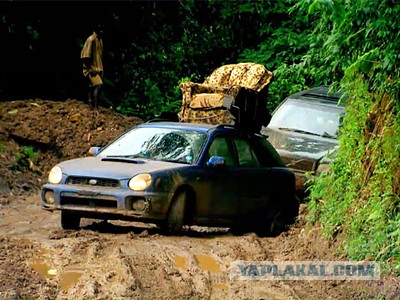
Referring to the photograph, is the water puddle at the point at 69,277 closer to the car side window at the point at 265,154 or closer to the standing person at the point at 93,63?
the car side window at the point at 265,154

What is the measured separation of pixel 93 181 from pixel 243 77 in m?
4.65

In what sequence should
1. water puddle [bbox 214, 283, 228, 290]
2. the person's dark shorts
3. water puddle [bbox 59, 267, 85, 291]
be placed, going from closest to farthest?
water puddle [bbox 59, 267, 85, 291], water puddle [bbox 214, 283, 228, 290], the person's dark shorts

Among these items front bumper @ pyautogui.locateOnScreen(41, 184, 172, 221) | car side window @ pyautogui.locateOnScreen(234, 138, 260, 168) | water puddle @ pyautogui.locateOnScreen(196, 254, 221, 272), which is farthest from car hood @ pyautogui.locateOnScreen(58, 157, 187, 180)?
water puddle @ pyautogui.locateOnScreen(196, 254, 221, 272)

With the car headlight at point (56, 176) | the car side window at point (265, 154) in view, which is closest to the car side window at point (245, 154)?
the car side window at point (265, 154)

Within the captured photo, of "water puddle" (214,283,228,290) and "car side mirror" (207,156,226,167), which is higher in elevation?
"car side mirror" (207,156,226,167)

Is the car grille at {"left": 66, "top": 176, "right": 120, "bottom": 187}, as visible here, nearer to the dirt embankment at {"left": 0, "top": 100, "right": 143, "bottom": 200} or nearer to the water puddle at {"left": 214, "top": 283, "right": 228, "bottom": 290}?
the water puddle at {"left": 214, "top": 283, "right": 228, "bottom": 290}

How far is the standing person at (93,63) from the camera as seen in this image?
2322 cm

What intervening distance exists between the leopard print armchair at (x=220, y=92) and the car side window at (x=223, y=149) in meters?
1.22

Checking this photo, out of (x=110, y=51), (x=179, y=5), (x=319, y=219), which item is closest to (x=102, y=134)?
(x=110, y=51)

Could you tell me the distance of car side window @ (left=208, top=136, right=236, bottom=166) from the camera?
1425 centimetres

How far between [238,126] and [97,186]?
311 cm

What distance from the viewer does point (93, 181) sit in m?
13.0

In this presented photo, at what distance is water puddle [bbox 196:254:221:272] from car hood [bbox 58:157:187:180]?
1923 millimetres

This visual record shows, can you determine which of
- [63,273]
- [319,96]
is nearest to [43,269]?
[63,273]
